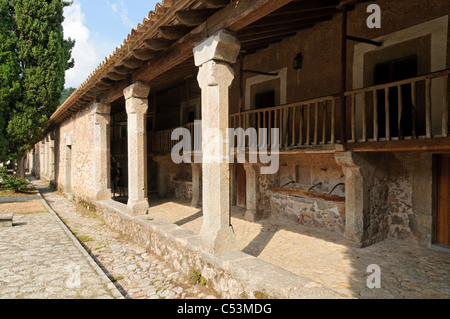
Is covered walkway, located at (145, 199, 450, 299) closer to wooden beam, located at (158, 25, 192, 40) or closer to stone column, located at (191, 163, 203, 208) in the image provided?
stone column, located at (191, 163, 203, 208)

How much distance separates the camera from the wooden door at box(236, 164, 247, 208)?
1033 cm

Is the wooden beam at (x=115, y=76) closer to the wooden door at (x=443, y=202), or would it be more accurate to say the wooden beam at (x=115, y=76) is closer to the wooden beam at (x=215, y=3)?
the wooden beam at (x=215, y=3)

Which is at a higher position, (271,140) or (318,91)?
(318,91)

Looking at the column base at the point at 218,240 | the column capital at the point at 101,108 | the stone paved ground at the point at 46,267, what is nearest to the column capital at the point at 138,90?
the column capital at the point at 101,108

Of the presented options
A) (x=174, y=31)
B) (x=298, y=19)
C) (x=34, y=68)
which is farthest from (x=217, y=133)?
(x=34, y=68)

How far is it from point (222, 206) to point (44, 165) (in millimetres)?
22905

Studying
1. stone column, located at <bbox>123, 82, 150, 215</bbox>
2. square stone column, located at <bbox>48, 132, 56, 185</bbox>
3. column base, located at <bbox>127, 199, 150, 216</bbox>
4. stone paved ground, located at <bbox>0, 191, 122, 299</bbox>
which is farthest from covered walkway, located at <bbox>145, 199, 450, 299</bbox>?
square stone column, located at <bbox>48, 132, 56, 185</bbox>

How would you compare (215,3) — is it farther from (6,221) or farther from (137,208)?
(6,221)

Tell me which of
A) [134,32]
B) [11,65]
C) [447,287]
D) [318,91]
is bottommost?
[447,287]

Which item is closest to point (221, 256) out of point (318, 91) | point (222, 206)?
point (222, 206)

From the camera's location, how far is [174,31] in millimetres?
4578

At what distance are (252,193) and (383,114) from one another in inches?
159

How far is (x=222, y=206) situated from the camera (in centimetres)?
405
